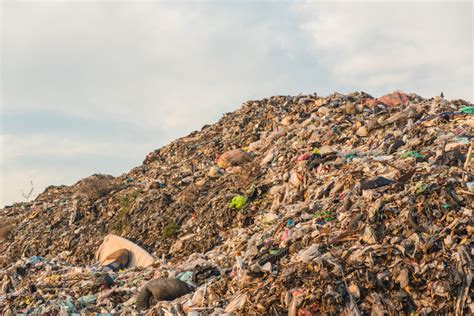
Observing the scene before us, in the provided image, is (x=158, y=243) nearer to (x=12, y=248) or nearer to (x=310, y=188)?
(x=310, y=188)

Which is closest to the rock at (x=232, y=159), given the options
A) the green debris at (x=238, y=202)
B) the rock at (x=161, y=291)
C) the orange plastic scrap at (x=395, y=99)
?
the green debris at (x=238, y=202)

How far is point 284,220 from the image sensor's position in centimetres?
841

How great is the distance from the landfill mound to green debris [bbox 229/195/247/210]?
0.10 ft

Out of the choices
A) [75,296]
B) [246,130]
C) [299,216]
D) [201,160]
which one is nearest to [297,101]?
[246,130]

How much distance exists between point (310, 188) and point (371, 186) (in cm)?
192

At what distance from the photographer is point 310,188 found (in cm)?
972

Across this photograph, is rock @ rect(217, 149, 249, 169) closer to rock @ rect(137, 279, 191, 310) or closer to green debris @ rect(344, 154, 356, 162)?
green debris @ rect(344, 154, 356, 162)

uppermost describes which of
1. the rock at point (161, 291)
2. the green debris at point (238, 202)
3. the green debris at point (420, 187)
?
the green debris at point (238, 202)

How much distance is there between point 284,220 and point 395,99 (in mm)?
7770

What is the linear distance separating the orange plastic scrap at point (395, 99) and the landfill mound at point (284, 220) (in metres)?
0.06

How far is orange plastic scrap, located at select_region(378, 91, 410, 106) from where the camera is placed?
14465mm

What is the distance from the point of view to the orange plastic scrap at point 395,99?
1446 cm

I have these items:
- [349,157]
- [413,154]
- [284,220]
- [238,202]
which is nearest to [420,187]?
[413,154]

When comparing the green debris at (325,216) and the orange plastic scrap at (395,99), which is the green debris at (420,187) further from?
the orange plastic scrap at (395,99)
